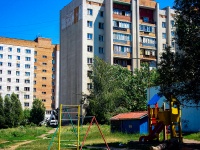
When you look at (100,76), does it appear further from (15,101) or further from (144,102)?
(15,101)

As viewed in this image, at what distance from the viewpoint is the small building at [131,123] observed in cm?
3319

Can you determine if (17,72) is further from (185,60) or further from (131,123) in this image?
(185,60)

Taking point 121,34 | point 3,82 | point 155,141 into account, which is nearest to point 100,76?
point 121,34

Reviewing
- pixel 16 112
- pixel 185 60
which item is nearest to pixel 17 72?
pixel 16 112

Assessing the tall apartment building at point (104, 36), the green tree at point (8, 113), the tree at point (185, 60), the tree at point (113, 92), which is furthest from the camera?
the green tree at point (8, 113)

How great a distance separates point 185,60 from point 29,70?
268ft

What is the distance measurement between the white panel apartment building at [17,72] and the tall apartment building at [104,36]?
2874cm

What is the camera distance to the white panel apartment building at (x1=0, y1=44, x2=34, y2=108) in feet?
307

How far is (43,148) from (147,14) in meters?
53.4

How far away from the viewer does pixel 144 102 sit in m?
53.3

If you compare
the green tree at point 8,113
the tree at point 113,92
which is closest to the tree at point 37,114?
the green tree at point 8,113

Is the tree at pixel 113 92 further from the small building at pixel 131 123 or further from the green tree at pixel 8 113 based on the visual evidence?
the green tree at pixel 8 113

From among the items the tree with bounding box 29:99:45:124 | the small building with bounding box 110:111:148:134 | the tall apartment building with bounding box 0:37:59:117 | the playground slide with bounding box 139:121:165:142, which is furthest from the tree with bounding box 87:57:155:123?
the tall apartment building with bounding box 0:37:59:117

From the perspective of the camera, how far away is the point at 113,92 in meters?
53.7
